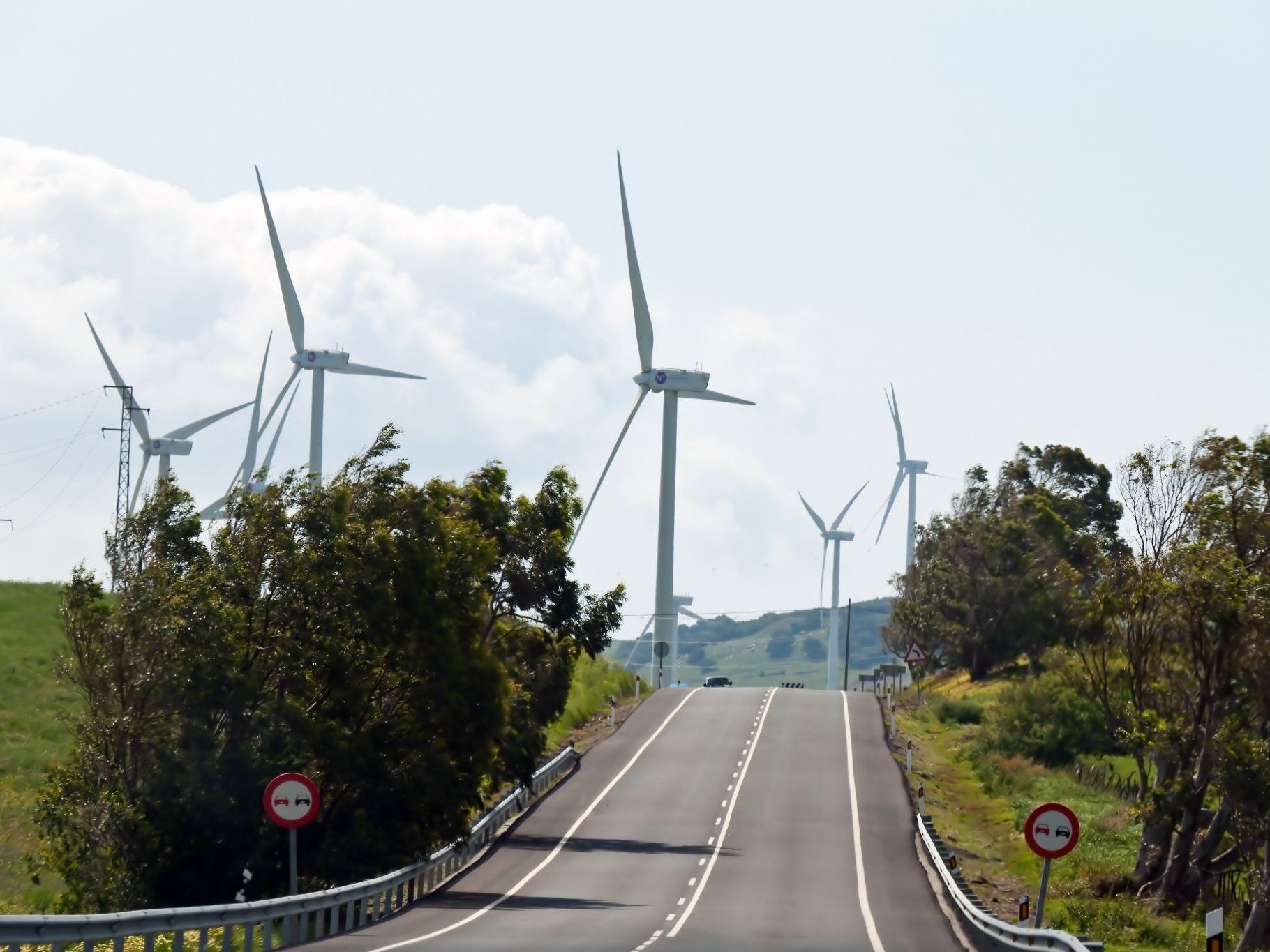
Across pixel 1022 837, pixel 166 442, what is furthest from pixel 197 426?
pixel 1022 837

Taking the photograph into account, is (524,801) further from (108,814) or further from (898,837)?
(108,814)

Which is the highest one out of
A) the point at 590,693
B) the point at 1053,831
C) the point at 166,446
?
the point at 166,446

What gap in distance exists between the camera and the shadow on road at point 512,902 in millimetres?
32969

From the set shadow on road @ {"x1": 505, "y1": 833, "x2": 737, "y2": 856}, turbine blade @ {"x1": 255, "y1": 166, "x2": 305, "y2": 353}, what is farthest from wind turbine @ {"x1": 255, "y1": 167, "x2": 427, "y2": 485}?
shadow on road @ {"x1": 505, "y1": 833, "x2": 737, "y2": 856}

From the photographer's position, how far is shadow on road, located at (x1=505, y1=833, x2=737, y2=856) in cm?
4444

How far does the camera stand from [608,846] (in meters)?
45.5

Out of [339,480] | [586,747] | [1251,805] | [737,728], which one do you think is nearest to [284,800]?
[339,480]

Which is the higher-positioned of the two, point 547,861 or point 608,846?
point 608,846

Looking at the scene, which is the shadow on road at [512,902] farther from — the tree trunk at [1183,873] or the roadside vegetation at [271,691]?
the tree trunk at [1183,873]

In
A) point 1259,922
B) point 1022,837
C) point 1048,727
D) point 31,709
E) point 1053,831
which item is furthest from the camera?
Answer: point 31,709

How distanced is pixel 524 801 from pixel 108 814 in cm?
2073

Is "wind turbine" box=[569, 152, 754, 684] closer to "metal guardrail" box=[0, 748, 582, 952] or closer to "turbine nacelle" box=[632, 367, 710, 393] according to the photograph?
"turbine nacelle" box=[632, 367, 710, 393]

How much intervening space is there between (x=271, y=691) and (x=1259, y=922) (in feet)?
62.7

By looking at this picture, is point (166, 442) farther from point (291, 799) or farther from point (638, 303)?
point (291, 799)
